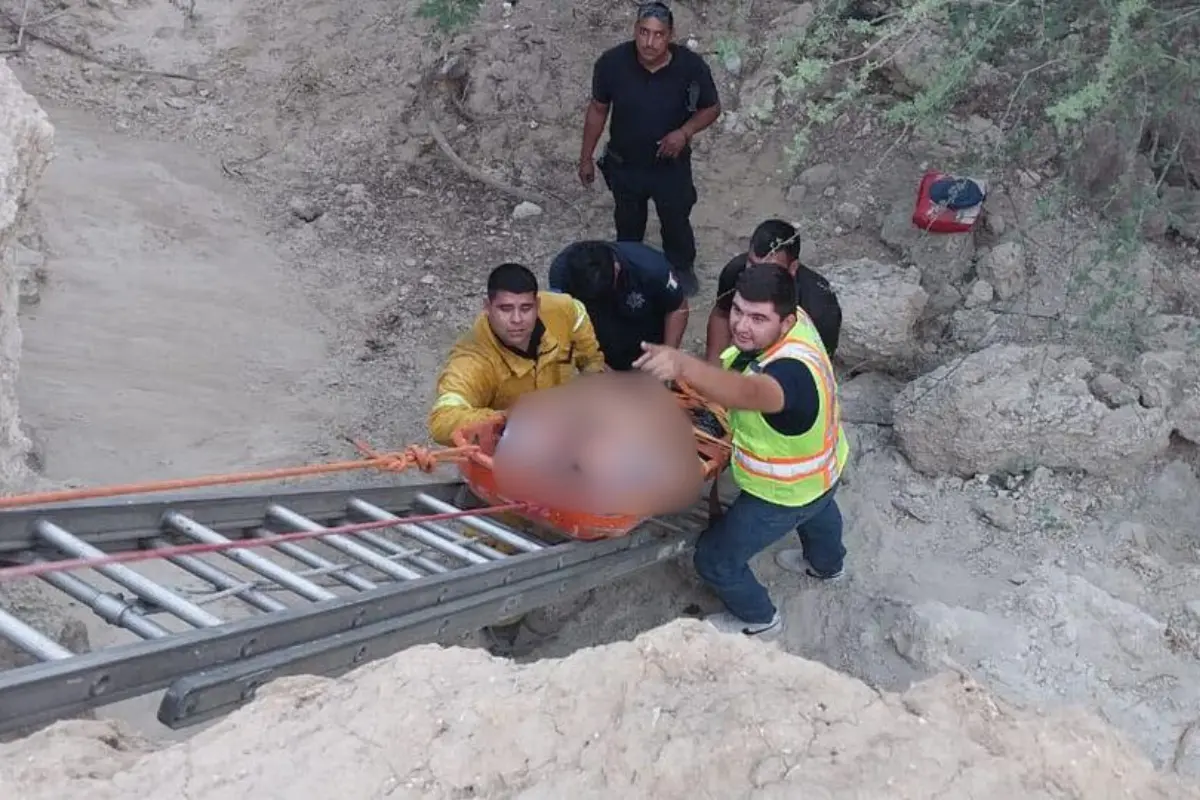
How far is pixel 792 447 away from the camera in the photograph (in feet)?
13.3

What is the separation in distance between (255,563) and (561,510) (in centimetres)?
112

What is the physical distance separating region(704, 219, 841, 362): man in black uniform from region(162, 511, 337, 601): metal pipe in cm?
215

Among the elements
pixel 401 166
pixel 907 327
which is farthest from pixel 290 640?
pixel 401 166

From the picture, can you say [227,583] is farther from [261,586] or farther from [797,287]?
[797,287]

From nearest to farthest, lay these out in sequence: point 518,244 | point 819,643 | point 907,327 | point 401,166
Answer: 1. point 819,643
2. point 907,327
3. point 518,244
4. point 401,166

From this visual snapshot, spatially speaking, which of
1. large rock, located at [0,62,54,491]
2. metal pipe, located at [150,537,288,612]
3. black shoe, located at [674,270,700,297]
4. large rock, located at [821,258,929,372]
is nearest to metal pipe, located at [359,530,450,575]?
metal pipe, located at [150,537,288,612]

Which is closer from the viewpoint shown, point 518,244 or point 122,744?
point 122,744

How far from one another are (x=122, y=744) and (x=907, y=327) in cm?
441

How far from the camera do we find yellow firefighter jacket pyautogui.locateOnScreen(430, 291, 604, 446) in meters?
4.29

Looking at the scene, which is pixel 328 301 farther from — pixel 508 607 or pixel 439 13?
pixel 508 607

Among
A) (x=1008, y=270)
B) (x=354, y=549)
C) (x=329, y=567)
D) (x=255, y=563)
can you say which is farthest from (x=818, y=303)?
(x=255, y=563)

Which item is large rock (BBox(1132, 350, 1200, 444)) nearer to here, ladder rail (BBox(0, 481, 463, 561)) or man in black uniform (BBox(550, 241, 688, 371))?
man in black uniform (BBox(550, 241, 688, 371))

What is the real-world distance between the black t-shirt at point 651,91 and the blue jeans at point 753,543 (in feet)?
8.27

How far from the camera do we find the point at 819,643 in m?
4.79
